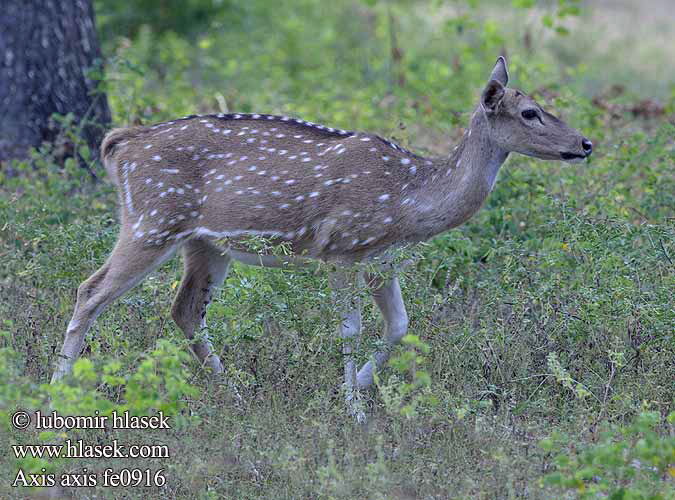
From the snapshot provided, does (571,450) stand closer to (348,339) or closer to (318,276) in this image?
(348,339)

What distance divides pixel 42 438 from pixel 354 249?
93.0 inches

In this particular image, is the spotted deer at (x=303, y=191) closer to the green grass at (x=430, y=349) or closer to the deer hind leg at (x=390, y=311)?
the deer hind leg at (x=390, y=311)

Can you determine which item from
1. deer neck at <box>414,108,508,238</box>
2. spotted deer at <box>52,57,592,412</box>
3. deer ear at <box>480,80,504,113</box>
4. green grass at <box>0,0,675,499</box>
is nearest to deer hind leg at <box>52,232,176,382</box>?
spotted deer at <box>52,57,592,412</box>

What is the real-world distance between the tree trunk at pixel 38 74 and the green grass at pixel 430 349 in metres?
0.34

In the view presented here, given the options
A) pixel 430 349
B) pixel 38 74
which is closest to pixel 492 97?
pixel 430 349

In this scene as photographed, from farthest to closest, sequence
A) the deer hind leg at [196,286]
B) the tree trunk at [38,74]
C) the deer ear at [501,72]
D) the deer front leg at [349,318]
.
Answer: the tree trunk at [38,74] → the deer hind leg at [196,286] → the deer ear at [501,72] → the deer front leg at [349,318]

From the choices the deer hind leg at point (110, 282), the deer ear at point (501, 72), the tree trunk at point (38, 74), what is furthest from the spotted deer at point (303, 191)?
the tree trunk at point (38, 74)

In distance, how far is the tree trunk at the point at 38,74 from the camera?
9734mm

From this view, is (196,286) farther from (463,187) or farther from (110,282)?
(463,187)

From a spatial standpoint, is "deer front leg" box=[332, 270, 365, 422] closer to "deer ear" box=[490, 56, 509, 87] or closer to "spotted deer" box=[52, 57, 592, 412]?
"spotted deer" box=[52, 57, 592, 412]

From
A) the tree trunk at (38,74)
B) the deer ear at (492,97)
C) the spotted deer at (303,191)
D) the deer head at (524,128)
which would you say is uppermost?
the deer ear at (492,97)

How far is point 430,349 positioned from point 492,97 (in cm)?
156

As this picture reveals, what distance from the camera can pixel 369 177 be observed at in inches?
276

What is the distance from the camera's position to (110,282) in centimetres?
679
